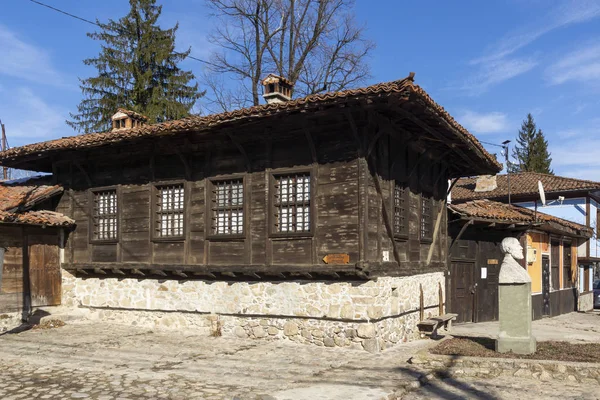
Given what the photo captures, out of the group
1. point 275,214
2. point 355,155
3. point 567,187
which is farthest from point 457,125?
point 567,187

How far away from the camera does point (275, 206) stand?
35.8 ft

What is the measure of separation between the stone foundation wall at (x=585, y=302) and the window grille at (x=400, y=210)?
45.8 feet

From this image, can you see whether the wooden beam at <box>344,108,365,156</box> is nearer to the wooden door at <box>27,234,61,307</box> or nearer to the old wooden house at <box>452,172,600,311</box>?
the wooden door at <box>27,234,61,307</box>

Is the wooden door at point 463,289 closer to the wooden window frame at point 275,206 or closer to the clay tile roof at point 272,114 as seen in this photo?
the clay tile roof at point 272,114

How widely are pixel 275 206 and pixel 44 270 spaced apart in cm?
609

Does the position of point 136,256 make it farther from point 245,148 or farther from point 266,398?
point 266,398

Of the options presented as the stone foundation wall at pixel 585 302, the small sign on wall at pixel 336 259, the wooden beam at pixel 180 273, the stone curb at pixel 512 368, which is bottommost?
the stone foundation wall at pixel 585 302

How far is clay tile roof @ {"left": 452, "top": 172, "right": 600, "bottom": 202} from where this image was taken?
933 inches

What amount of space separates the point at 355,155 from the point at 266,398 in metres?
4.85

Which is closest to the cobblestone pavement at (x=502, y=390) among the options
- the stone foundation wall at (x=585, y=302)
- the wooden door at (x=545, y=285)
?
the wooden door at (x=545, y=285)

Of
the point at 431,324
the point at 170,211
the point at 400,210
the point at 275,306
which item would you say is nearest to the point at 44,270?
the point at 170,211

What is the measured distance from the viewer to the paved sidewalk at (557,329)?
1274 cm

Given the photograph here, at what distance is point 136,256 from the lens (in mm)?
12539

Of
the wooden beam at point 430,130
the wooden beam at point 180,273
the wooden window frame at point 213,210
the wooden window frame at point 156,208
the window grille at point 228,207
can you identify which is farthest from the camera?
the wooden window frame at point 156,208
